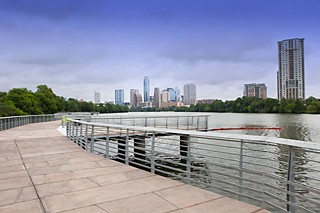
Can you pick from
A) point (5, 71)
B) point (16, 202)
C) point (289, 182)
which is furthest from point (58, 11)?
point (5, 71)

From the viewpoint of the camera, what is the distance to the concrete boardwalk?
13.6ft

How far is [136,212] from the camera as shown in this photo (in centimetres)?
395

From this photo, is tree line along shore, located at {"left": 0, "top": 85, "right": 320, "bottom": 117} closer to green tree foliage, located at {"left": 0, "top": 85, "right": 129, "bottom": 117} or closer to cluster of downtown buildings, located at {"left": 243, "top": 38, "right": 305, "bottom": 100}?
green tree foliage, located at {"left": 0, "top": 85, "right": 129, "bottom": 117}

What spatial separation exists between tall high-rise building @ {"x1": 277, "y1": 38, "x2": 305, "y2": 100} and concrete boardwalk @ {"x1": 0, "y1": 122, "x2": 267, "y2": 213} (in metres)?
169

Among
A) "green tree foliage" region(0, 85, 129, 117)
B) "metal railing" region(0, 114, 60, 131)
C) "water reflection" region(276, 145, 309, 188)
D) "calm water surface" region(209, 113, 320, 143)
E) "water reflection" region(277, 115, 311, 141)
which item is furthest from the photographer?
"green tree foliage" region(0, 85, 129, 117)

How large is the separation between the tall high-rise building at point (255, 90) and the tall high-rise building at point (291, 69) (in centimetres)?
966

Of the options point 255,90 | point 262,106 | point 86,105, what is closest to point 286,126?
point 262,106

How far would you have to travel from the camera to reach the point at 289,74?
568 feet

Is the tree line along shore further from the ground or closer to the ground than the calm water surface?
further from the ground

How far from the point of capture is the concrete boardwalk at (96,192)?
13.6 ft

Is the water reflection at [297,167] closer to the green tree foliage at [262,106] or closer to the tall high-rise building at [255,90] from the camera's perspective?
the green tree foliage at [262,106]

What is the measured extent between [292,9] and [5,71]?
6429 cm

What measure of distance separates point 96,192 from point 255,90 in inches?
6818

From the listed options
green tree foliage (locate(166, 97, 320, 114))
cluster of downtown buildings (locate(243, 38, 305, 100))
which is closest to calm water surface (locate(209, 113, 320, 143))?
green tree foliage (locate(166, 97, 320, 114))
